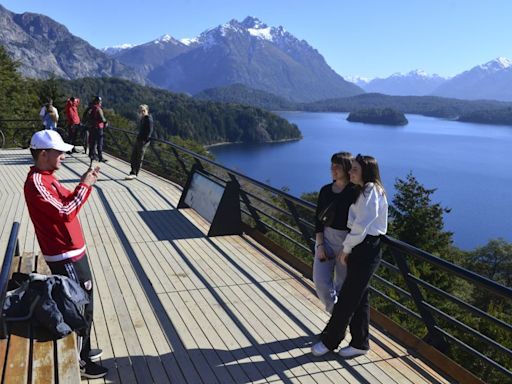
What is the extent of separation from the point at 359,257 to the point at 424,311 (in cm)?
113

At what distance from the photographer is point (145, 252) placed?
6.44 meters

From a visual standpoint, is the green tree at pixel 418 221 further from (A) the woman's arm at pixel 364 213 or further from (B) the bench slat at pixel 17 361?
(B) the bench slat at pixel 17 361

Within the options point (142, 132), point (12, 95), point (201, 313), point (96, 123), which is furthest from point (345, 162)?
point (12, 95)

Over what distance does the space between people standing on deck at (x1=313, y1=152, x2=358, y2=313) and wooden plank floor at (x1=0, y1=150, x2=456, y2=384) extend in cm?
61

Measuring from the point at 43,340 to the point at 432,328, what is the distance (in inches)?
127

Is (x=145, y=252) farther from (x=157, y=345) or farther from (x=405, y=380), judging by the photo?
(x=405, y=380)

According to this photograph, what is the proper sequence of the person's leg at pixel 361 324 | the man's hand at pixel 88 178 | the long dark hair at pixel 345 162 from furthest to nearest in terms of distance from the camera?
the person's leg at pixel 361 324 → the long dark hair at pixel 345 162 → the man's hand at pixel 88 178

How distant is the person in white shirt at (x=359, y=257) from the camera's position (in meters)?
3.53

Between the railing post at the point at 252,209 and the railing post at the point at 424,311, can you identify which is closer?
the railing post at the point at 424,311

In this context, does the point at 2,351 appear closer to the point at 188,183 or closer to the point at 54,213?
the point at 54,213

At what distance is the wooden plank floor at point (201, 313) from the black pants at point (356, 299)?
0.20m

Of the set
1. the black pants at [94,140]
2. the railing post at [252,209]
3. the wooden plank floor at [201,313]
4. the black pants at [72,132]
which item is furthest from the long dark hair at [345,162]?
the black pants at [72,132]

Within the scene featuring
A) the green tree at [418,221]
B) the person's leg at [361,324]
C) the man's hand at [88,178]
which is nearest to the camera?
the man's hand at [88,178]

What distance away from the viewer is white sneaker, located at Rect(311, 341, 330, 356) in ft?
13.0
